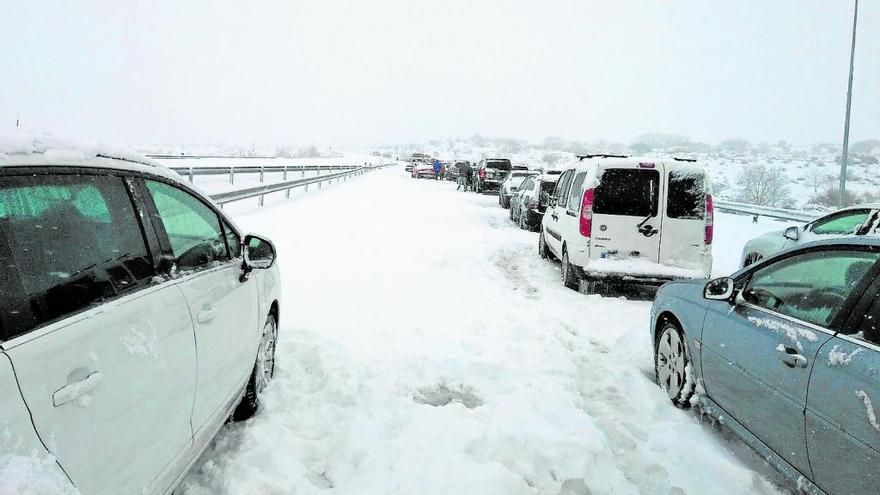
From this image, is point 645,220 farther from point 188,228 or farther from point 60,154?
point 60,154

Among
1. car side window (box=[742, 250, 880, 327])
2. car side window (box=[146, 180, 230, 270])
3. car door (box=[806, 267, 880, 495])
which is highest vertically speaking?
car side window (box=[146, 180, 230, 270])

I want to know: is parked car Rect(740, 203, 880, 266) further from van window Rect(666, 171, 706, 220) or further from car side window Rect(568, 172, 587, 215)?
car side window Rect(568, 172, 587, 215)

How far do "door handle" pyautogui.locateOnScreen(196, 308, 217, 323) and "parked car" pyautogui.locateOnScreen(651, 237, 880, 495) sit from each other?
9.84ft

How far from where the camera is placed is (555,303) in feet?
24.7

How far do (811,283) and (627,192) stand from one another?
15.3 feet

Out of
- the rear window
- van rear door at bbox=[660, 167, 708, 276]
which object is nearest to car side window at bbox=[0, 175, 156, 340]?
van rear door at bbox=[660, 167, 708, 276]

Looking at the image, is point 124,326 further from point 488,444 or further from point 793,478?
point 793,478

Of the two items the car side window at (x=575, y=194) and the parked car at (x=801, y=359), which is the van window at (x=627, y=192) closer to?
the car side window at (x=575, y=194)

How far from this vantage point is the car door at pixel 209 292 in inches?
103

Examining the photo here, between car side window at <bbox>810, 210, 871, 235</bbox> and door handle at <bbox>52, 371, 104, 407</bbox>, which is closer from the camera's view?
door handle at <bbox>52, 371, 104, 407</bbox>

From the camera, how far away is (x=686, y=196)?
25.2ft

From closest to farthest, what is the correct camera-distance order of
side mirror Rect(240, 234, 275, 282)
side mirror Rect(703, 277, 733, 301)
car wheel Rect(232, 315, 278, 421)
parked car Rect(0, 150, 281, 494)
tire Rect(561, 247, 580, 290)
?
parked car Rect(0, 150, 281, 494) → side mirror Rect(240, 234, 275, 282) → side mirror Rect(703, 277, 733, 301) → car wheel Rect(232, 315, 278, 421) → tire Rect(561, 247, 580, 290)

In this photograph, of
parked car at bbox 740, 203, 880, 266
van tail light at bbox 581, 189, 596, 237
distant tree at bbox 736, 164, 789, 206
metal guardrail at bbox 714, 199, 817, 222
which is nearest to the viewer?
parked car at bbox 740, 203, 880, 266

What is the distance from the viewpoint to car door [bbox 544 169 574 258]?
367 inches
